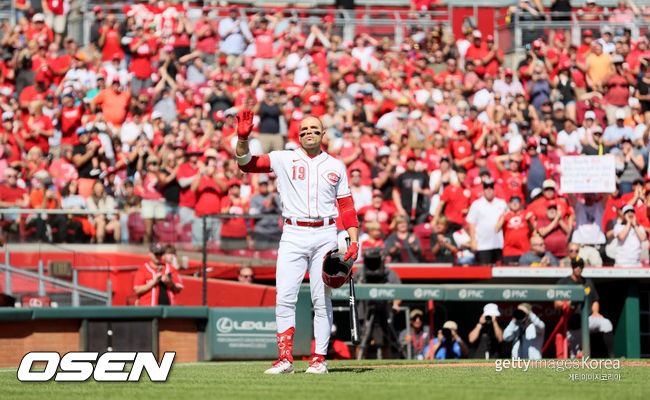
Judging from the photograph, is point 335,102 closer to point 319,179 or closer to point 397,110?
point 397,110

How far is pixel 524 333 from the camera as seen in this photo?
15.1 meters

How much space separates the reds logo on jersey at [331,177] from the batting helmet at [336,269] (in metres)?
0.58

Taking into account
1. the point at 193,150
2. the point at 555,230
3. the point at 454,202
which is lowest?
the point at 555,230

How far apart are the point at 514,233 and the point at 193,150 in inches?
208

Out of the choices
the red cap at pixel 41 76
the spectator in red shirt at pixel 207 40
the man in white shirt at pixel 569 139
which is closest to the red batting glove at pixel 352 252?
the man in white shirt at pixel 569 139

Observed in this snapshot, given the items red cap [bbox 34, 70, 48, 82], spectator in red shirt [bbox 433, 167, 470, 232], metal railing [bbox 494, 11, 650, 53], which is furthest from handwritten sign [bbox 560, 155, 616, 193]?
red cap [bbox 34, 70, 48, 82]

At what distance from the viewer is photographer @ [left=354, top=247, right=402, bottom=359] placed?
15155 mm

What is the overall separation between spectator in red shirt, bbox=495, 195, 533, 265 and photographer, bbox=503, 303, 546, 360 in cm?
240

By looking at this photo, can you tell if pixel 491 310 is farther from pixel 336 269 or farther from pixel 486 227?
pixel 336 269

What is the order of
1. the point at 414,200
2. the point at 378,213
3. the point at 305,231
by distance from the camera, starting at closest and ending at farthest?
the point at 305,231 < the point at 378,213 < the point at 414,200

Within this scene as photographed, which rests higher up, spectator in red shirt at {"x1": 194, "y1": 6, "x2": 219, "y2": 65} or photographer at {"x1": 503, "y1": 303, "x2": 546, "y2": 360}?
spectator in red shirt at {"x1": 194, "y1": 6, "x2": 219, "y2": 65}

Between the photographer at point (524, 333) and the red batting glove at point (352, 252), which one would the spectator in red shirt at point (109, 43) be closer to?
the photographer at point (524, 333)

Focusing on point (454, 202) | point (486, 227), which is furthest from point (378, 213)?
point (486, 227)

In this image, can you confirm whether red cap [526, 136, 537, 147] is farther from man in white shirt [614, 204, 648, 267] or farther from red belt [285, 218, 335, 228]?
red belt [285, 218, 335, 228]
